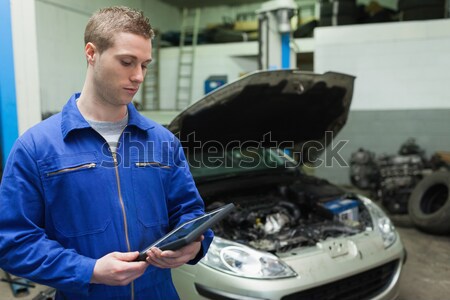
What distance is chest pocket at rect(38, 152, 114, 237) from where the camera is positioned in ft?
3.49

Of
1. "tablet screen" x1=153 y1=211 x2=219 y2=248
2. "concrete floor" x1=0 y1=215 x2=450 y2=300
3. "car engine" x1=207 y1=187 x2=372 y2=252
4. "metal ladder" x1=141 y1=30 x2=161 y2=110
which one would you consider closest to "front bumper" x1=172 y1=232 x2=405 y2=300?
"car engine" x1=207 y1=187 x2=372 y2=252

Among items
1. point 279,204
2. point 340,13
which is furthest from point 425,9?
point 279,204

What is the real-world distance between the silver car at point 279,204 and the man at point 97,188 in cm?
96

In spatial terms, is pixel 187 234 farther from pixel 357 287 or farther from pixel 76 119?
pixel 357 287

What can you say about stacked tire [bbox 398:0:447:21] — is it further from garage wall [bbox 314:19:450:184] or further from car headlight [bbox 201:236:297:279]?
car headlight [bbox 201:236:297:279]

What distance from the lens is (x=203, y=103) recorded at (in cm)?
232

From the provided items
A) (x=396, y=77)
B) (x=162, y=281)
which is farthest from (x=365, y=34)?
(x=162, y=281)

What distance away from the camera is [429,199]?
463 centimetres

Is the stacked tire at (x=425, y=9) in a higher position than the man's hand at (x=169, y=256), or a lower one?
higher

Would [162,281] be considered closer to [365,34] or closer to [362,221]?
[362,221]

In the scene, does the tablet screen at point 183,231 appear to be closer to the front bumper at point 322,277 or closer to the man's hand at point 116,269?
the man's hand at point 116,269

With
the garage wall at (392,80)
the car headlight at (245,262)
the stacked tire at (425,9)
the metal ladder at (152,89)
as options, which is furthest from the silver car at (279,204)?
the metal ladder at (152,89)

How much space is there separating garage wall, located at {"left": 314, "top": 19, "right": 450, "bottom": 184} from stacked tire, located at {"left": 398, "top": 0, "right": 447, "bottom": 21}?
0.14 m

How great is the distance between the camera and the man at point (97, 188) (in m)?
1.01
